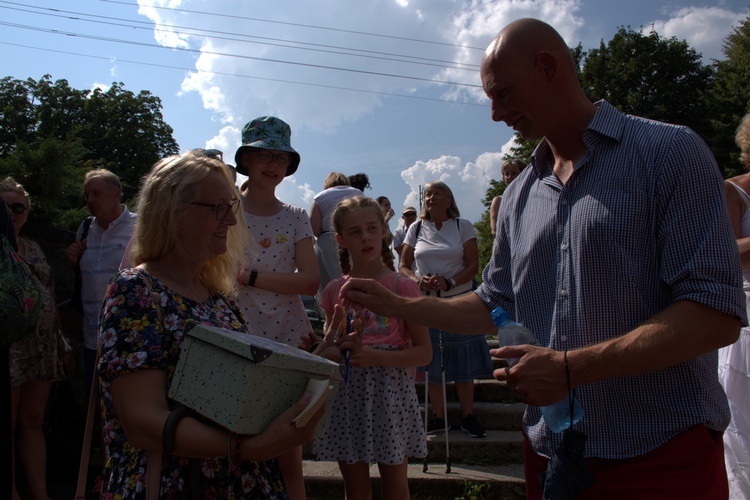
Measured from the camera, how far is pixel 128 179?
3344 cm

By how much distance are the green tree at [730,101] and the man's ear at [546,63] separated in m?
26.8

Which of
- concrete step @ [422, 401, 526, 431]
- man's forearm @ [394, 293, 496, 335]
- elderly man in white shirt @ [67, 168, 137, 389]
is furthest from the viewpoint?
concrete step @ [422, 401, 526, 431]

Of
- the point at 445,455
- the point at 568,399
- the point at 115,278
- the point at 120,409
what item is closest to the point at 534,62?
the point at 568,399

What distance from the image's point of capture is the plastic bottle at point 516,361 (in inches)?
72.3

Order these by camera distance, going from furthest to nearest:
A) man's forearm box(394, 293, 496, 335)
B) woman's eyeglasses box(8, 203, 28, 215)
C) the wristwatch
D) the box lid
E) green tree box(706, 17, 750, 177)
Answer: green tree box(706, 17, 750, 177) → the wristwatch → woman's eyeglasses box(8, 203, 28, 215) → man's forearm box(394, 293, 496, 335) → the box lid

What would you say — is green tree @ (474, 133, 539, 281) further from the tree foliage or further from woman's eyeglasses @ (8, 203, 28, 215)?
woman's eyeglasses @ (8, 203, 28, 215)

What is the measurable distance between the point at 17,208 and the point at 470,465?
4102 mm

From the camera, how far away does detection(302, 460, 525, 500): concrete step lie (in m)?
4.61

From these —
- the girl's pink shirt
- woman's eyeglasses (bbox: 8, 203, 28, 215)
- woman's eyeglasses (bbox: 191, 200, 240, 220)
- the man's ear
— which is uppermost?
the man's ear

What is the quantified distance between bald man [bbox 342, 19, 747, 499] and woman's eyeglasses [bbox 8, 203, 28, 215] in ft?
12.3

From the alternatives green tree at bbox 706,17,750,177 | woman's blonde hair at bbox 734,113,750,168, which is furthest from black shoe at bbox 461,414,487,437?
green tree at bbox 706,17,750,177

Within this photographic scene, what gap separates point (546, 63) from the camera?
1.90 metres

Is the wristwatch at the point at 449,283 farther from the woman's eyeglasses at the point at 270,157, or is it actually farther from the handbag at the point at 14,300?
the handbag at the point at 14,300

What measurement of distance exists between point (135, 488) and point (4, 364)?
1.48 meters
